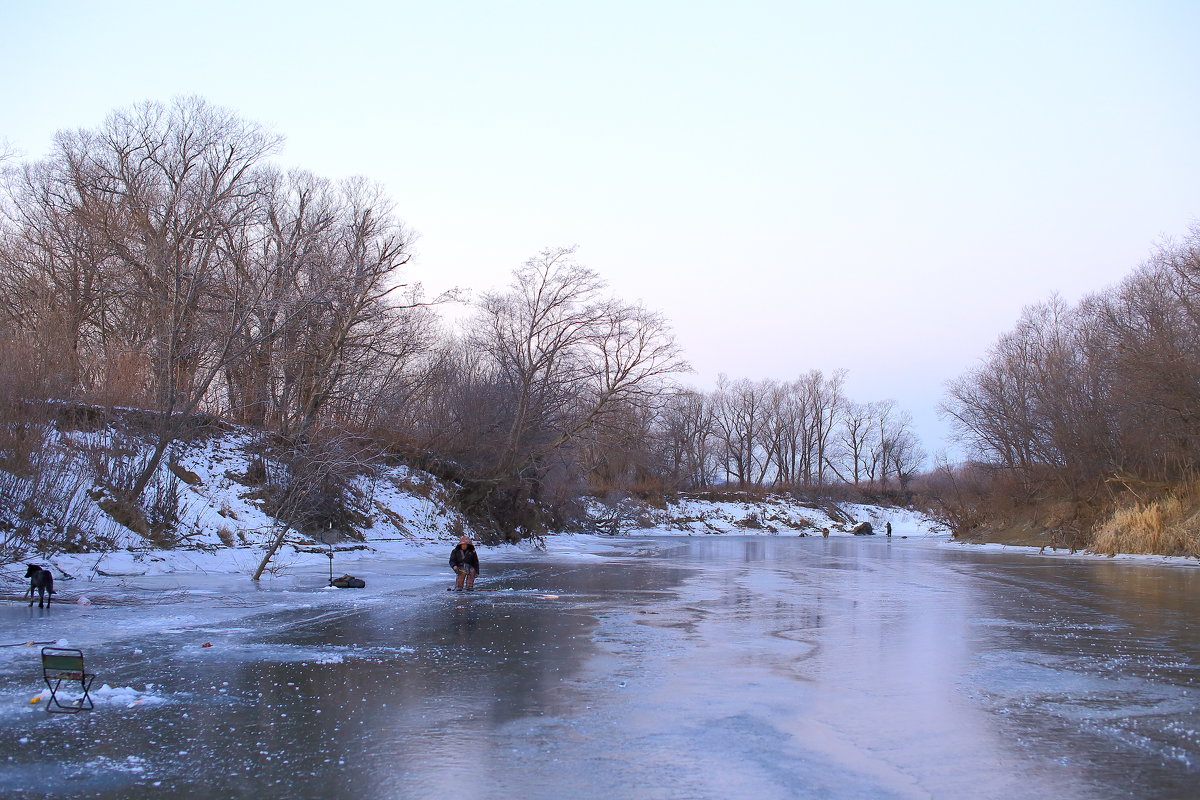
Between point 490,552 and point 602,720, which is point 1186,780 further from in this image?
point 490,552

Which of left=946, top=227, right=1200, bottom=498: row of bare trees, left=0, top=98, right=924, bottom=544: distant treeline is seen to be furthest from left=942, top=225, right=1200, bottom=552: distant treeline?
left=0, top=98, right=924, bottom=544: distant treeline

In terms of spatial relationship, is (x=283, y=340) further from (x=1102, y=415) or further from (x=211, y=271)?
(x=1102, y=415)

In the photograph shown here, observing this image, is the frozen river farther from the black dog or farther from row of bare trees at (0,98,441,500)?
row of bare trees at (0,98,441,500)

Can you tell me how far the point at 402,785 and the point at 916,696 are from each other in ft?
18.0

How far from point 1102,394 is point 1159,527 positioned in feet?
36.0

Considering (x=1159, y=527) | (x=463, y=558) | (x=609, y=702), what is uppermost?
(x=1159, y=527)

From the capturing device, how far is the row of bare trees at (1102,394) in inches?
1308

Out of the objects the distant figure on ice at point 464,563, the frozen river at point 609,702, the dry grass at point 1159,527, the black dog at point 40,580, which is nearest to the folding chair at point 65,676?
the frozen river at point 609,702

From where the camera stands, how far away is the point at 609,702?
28.5ft

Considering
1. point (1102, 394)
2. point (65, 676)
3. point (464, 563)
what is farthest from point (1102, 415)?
point (65, 676)

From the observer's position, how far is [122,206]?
34594 millimetres

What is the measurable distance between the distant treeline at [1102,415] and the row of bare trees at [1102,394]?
0.21ft

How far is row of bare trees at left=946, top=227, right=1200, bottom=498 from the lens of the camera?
3322cm

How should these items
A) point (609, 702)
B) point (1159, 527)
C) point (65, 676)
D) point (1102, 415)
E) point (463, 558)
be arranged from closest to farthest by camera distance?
point (65, 676) < point (609, 702) < point (463, 558) < point (1159, 527) < point (1102, 415)
